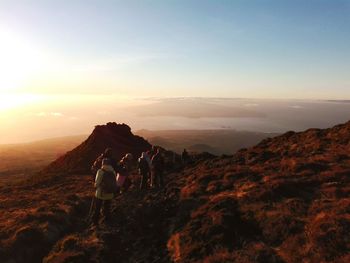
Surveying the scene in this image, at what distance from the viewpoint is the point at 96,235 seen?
541 inches

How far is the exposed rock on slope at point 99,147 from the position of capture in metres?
40.5

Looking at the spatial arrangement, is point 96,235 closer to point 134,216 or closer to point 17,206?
point 134,216

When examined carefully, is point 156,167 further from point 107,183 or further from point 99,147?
point 99,147

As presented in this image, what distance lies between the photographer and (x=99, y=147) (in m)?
43.5

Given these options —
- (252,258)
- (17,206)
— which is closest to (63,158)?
(17,206)

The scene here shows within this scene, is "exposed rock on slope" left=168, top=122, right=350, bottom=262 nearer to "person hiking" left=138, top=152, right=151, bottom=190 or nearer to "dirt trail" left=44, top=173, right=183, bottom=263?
"dirt trail" left=44, top=173, right=183, bottom=263

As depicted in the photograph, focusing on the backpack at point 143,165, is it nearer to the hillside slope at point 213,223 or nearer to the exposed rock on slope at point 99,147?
the hillside slope at point 213,223

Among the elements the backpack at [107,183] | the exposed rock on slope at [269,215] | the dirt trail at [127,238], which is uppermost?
the backpack at [107,183]

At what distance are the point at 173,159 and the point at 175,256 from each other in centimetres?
2622

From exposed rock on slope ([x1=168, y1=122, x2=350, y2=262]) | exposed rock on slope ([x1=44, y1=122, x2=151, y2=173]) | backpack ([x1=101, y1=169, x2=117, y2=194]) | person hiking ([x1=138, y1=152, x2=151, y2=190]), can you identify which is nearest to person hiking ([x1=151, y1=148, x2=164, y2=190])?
person hiking ([x1=138, y1=152, x2=151, y2=190])

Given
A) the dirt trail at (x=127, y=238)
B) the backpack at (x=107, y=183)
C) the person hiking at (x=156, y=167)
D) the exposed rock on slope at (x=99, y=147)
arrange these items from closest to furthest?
the dirt trail at (x=127, y=238) → the backpack at (x=107, y=183) → the person hiking at (x=156, y=167) → the exposed rock on slope at (x=99, y=147)

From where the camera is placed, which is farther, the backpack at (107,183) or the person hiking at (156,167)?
the person hiking at (156,167)

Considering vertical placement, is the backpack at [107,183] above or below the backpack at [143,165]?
above

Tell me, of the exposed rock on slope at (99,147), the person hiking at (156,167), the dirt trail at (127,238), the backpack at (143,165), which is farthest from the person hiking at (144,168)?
the exposed rock on slope at (99,147)
